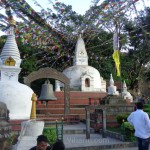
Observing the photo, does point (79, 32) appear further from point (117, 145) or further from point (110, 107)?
point (117, 145)

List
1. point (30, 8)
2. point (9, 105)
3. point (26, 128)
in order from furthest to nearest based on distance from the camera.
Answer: point (30, 8) → point (9, 105) → point (26, 128)

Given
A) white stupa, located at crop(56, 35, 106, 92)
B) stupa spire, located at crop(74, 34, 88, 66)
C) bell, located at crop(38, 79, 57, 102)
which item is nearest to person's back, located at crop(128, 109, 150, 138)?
bell, located at crop(38, 79, 57, 102)

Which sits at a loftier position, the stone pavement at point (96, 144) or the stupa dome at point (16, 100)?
the stupa dome at point (16, 100)

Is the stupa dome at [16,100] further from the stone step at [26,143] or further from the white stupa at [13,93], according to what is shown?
the stone step at [26,143]

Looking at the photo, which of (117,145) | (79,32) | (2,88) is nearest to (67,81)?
(2,88)

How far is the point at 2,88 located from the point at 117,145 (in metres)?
5.38

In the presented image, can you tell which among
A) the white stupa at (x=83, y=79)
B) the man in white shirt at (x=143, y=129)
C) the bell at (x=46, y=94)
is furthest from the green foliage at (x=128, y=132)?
the white stupa at (x=83, y=79)

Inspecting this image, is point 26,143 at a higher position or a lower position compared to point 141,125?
lower

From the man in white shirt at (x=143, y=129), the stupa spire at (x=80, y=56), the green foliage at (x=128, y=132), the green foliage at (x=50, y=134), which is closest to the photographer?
the man in white shirt at (x=143, y=129)

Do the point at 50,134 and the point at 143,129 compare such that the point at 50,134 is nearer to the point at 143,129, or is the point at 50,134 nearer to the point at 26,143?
the point at 26,143

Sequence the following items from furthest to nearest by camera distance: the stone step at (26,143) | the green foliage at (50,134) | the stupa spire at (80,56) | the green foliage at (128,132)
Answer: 1. the stupa spire at (80,56)
2. the green foliage at (128,132)
3. the green foliage at (50,134)
4. the stone step at (26,143)

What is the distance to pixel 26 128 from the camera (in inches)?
332

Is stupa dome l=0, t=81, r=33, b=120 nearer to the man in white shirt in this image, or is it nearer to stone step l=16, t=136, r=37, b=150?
stone step l=16, t=136, r=37, b=150

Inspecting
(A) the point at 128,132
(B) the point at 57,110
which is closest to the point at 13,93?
(A) the point at 128,132
